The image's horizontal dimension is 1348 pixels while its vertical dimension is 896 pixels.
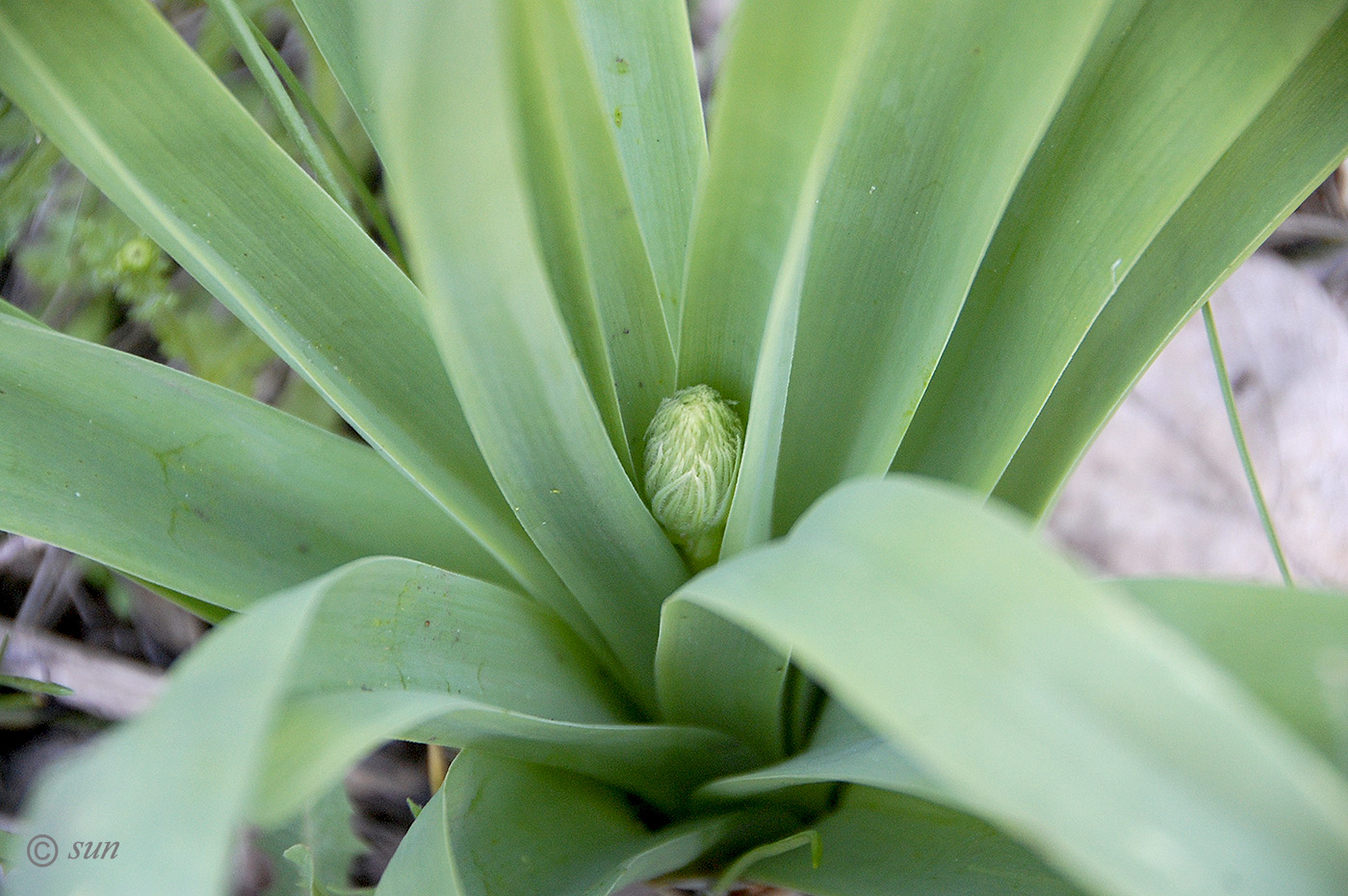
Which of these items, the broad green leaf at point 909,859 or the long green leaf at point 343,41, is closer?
the broad green leaf at point 909,859

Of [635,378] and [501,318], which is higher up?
[635,378]

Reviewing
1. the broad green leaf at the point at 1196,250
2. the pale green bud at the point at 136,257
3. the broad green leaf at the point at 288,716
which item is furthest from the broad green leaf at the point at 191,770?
the pale green bud at the point at 136,257

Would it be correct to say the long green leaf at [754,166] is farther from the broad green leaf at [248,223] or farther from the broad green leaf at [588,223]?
the broad green leaf at [248,223]

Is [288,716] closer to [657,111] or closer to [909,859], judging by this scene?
[909,859]

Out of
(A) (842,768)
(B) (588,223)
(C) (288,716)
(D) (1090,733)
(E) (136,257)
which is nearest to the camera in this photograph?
(D) (1090,733)

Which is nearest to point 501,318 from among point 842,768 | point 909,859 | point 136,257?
point 842,768

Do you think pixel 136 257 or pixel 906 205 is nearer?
pixel 906 205
